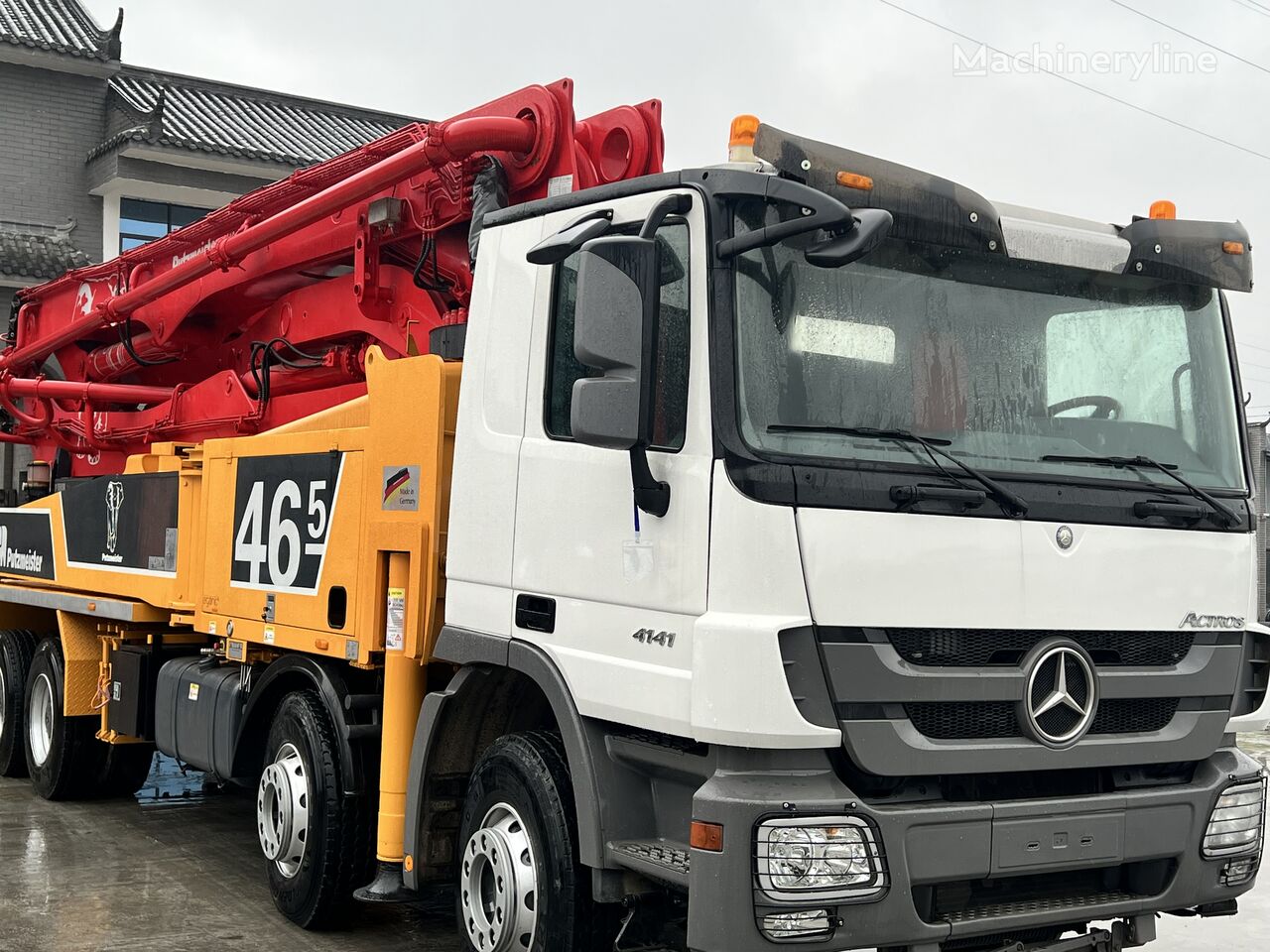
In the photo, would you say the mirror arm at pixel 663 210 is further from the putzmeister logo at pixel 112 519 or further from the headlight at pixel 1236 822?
the putzmeister logo at pixel 112 519

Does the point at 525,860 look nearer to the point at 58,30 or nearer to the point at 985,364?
the point at 985,364

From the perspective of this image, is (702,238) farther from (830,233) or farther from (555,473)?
(555,473)

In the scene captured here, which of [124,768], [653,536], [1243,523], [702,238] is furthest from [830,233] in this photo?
[124,768]

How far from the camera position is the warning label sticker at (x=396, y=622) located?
546 cm

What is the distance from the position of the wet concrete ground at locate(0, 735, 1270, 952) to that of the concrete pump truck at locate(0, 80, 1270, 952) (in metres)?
0.40

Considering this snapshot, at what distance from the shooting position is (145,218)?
21500 millimetres

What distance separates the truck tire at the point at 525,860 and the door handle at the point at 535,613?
1.25 ft

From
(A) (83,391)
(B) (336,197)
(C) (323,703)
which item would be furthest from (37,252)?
(C) (323,703)

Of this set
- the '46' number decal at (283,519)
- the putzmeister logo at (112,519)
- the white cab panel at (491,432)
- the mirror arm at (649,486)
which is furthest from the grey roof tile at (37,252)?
the mirror arm at (649,486)

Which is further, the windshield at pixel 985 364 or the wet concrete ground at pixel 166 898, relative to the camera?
the wet concrete ground at pixel 166 898

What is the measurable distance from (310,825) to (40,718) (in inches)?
160

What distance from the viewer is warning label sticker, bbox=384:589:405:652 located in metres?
5.46

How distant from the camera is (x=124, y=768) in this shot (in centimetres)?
898

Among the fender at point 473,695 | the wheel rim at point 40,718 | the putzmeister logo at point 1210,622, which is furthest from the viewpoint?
the wheel rim at point 40,718
